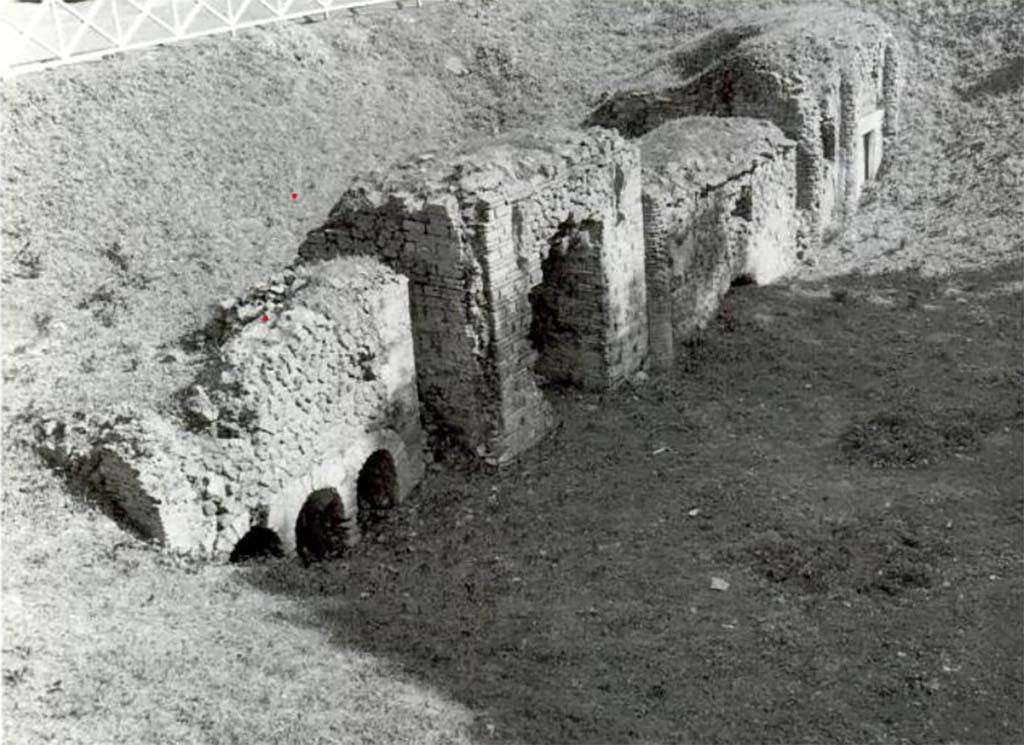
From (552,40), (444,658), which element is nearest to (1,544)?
(444,658)

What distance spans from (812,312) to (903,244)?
3290mm

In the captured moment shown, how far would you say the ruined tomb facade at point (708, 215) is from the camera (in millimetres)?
13281

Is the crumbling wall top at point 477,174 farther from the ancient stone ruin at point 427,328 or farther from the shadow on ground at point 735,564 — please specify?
the shadow on ground at point 735,564

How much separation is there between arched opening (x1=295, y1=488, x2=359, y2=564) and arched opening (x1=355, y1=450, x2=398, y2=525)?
0.35 m

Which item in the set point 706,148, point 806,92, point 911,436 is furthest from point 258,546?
point 806,92

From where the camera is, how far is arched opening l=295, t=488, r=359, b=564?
33.2 feet

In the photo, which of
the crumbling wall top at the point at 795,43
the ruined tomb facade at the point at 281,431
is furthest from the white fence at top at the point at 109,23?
the ruined tomb facade at the point at 281,431

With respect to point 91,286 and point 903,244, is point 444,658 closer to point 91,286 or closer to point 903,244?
point 91,286

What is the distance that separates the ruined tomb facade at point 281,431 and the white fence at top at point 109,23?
7638 mm

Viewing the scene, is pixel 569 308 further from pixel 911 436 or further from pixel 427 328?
pixel 911 436

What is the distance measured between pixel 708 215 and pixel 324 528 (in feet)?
21.1

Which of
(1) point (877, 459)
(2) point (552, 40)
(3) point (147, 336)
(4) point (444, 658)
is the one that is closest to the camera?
(4) point (444, 658)

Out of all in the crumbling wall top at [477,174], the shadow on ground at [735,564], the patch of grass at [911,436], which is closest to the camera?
the shadow on ground at [735,564]

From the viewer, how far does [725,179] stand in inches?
569
